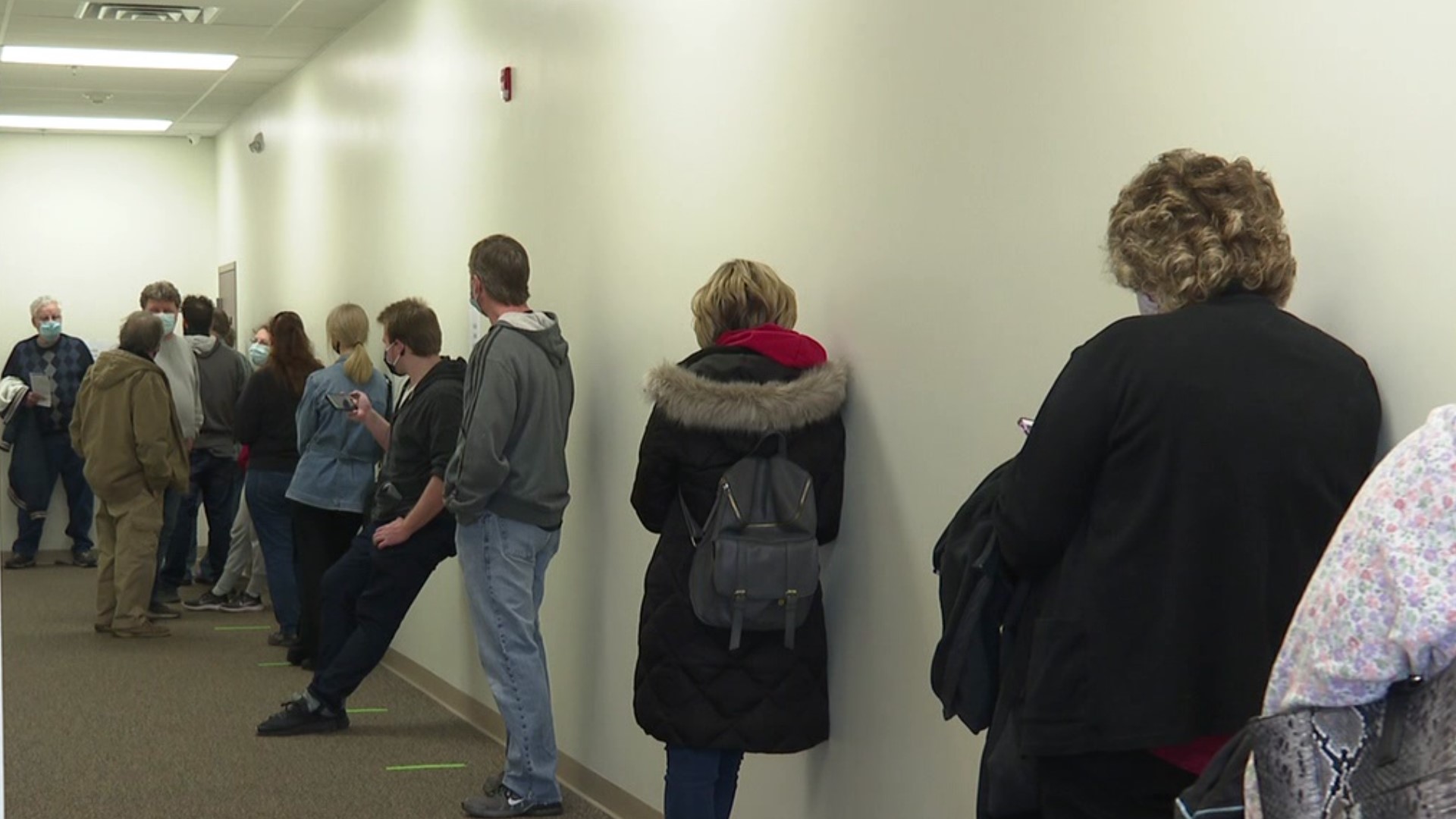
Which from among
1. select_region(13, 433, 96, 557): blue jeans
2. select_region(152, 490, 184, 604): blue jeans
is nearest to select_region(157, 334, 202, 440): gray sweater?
select_region(152, 490, 184, 604): blue jeans

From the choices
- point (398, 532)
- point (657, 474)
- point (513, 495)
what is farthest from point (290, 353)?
point (657, 474)

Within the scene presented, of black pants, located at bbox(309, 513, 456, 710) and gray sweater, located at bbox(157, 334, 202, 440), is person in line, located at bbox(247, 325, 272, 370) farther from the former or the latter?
black pants, located at bbox(309, 513, 456, 710)

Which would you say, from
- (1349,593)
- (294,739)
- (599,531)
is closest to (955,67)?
(1349,593)

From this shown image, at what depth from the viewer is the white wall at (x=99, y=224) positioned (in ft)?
41.1

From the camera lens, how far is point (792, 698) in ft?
12.4

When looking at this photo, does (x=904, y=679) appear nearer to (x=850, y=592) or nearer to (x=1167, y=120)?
(x=850, y=592)

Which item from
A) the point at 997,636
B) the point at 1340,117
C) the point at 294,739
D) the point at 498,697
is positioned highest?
the point at 1340,117

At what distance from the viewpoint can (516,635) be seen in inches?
198

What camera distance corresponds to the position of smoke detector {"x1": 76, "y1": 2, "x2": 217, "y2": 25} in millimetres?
7770

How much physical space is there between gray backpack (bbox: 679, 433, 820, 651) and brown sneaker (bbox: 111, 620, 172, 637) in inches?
219

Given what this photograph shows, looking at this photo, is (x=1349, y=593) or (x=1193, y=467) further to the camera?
(x=1193, y=467)

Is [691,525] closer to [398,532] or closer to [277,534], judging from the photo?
[398,532]

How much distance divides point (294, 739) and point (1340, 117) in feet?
15.6

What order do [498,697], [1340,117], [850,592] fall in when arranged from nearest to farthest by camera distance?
[1340,117]
[850,592]
[498,697]
